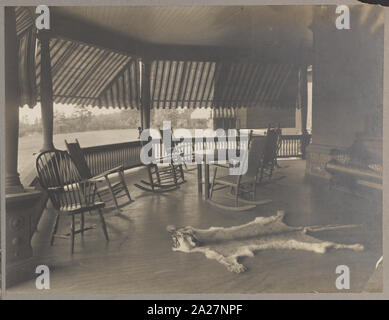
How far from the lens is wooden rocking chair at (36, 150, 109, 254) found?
353cm

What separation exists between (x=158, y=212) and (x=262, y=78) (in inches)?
68.7

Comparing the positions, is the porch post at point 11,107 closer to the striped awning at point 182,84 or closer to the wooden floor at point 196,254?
the wooden floor at point 196,254

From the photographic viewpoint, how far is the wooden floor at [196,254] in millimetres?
3436

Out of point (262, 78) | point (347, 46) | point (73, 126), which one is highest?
point (347, 46)

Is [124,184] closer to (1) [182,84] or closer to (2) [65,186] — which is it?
(2) [65,186]

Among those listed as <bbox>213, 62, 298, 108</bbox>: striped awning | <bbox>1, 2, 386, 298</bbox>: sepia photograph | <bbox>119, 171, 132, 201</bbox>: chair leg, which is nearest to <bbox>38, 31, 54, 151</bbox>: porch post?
<bbox>1, 2, 386, 298</bbox>: sepia photograph

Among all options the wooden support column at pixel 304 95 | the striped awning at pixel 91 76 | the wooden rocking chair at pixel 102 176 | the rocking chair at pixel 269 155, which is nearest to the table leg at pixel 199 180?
the rocking chair at pixel 269 155

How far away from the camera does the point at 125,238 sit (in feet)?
12.0

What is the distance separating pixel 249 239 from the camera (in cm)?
365

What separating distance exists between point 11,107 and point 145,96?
1.30 meters

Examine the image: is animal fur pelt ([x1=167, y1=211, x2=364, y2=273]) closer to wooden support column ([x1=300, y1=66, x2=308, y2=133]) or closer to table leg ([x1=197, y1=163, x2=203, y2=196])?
table leg ([x1=197, y1=163, x2=203, y2=196])

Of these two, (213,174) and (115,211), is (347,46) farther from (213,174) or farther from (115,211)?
(115,211)
